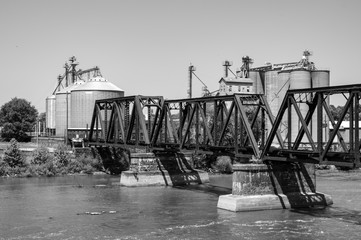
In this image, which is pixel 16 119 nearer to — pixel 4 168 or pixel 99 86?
pixel 99 86

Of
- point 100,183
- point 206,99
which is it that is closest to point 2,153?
point 100,183

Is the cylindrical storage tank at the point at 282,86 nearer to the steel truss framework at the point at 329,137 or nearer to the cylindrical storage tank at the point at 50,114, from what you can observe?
the cylindrical storage tank at the point at 50,114

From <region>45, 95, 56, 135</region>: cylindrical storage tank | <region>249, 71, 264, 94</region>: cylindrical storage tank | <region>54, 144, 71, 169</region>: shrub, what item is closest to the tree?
<region>45, 95, 56, 135</region>: cylindrical storage tank

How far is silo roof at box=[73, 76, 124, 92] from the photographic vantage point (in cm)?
10769

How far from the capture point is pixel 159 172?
6600cm

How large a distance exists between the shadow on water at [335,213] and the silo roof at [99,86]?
67607mm

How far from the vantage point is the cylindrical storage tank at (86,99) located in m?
107

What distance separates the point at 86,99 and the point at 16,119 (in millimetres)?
16840

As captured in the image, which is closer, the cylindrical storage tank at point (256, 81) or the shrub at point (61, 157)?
the shrub at point (61, 157)

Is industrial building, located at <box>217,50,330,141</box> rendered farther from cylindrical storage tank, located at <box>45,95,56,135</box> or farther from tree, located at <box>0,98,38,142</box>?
tree, located at <box>0,98,38,142</box>

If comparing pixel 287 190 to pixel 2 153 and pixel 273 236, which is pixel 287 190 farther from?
pixel 2 153

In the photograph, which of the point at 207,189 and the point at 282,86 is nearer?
the point at 207,189

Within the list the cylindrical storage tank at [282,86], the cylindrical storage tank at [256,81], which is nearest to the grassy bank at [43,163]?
the cylindrical storage tank at [282,86]

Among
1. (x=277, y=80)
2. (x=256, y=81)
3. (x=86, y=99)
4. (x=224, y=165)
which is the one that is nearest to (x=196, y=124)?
(x=224, y=165)
